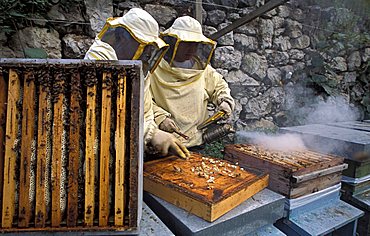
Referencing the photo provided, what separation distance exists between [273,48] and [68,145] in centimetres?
486

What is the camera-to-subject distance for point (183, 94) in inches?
106

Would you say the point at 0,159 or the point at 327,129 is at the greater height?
the point at 0,159

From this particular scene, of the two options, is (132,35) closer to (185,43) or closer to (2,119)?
(185,43)

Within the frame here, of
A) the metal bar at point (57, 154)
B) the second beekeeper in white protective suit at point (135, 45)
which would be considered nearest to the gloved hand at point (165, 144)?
the second beekeeper in white protective suit at point (135, 45)

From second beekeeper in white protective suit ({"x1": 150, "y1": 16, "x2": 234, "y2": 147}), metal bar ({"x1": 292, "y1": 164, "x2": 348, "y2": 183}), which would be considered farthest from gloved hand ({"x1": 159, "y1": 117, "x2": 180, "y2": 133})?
metal bar ({"x1": 292, "y1": 164, "x2": 348, "y2": 183})

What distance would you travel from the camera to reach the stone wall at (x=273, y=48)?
3.18 metres

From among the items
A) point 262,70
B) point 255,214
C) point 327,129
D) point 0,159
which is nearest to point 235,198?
point 255,214

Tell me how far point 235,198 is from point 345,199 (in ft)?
4.27

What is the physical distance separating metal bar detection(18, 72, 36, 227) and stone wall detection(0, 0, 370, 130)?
2409 millimetres

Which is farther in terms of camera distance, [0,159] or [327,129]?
[327,129]

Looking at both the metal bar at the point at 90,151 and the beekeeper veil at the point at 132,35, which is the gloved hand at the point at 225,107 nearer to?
the beekeeper veil at the point at 132,35

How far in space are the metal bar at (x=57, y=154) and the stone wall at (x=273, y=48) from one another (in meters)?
2.45

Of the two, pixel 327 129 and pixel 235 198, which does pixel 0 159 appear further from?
pixel 327 129

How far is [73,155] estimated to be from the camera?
3.01 feet
